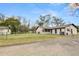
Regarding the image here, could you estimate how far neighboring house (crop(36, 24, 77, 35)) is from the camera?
240 cm

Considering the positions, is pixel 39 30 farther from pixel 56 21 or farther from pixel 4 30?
pixel 4 30

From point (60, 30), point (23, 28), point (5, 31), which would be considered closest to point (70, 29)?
point (60, 30)

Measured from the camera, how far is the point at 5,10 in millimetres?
2373

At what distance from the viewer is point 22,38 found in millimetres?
2404

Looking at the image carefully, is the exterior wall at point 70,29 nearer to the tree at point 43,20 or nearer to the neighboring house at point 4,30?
the tree at point 43,20

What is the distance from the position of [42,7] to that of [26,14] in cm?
17

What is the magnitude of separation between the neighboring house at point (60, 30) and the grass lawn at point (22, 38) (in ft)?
0.14

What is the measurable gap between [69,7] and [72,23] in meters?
0.17

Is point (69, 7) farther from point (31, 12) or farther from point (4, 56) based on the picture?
point (4, 56)

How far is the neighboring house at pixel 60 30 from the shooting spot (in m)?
2.40

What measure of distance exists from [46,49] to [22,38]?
0.88 ft

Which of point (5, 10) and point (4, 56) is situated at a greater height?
point (5, 10)

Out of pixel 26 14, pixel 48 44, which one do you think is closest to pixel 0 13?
pixel 26 14

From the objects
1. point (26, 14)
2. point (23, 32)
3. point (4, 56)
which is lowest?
point (4, 56)
